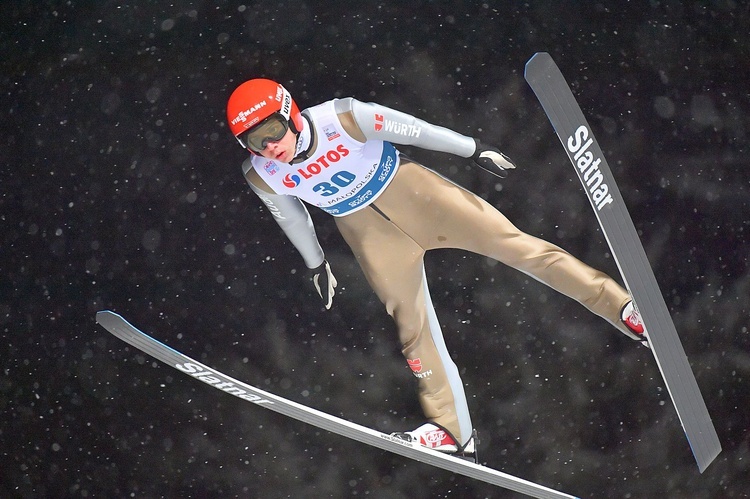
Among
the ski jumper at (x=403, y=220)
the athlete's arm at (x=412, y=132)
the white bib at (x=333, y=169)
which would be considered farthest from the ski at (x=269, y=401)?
the athlete's arm at (x=412, y=132)

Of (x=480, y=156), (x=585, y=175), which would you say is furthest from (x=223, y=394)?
(x=585, y=175)

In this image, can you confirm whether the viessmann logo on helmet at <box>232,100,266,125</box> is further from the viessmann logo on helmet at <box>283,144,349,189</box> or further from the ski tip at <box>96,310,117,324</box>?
the ski tip at <box>96,310,117,324</box>

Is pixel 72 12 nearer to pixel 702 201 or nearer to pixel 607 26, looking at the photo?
pixel 607 26

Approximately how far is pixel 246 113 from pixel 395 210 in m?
0.42

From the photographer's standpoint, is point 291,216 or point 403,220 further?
point 403,220

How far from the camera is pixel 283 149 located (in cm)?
199

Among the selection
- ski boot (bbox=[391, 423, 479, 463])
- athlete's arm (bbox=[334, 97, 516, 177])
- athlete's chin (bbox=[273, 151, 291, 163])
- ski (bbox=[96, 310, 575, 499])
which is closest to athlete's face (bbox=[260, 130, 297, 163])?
athlete's chin (bbox=[273, 151, 291, 163])

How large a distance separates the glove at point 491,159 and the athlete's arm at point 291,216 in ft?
1.31

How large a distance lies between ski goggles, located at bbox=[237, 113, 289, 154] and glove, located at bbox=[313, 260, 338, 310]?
296mm

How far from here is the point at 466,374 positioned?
2.09 metres

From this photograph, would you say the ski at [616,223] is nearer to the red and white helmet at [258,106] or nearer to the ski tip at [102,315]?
the red and white helmet at [258,106]

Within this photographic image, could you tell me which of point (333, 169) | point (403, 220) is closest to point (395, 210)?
point (403, 220)

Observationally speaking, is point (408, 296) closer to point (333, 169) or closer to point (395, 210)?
point (395, 210)

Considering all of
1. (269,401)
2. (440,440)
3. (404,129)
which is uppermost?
(404,129)
